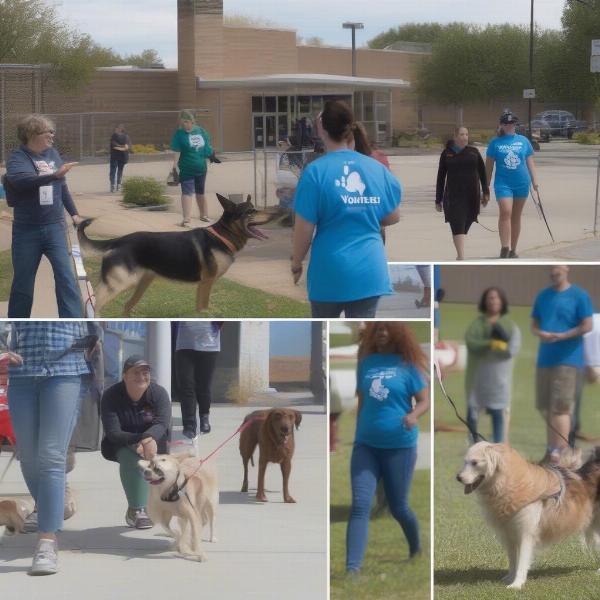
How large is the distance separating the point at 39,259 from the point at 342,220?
3.38 metres

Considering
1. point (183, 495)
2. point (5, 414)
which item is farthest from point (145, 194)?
point (183, 495)

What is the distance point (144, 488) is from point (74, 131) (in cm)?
4006

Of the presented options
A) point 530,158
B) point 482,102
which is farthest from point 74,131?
point 530,158

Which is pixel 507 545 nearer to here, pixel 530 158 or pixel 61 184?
pixel 61 184

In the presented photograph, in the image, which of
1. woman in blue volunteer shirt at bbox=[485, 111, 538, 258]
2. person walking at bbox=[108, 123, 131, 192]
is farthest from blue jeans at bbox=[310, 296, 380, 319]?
person walking at bbox=[108, 123, 131, 192]

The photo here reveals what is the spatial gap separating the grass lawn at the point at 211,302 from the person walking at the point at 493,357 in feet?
14.6

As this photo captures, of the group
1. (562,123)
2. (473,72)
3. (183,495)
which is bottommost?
(183,495)

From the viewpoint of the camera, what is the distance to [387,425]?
4727mm

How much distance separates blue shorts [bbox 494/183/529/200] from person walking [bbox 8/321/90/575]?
8.43 meters

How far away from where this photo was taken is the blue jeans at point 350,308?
5.63 metres

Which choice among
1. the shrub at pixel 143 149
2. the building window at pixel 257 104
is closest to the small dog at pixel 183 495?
the shrub at pixel 143 149

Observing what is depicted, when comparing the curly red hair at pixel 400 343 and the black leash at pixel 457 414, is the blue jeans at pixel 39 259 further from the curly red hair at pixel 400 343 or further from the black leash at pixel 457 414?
the black leash at pixel 457 414

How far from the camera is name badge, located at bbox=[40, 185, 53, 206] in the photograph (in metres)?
7.97

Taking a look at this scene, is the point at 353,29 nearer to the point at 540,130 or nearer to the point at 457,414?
the point at 540,130
